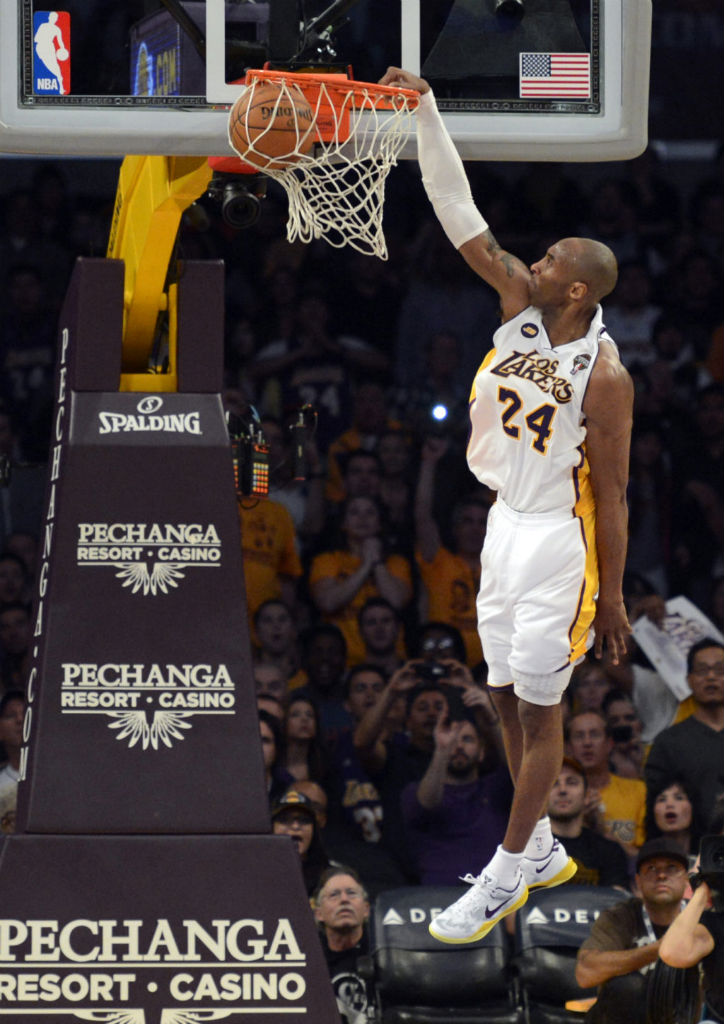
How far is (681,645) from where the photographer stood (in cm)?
1084

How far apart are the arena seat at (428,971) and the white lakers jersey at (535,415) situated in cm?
373

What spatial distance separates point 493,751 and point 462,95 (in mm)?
4671

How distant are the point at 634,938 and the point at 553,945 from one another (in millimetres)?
592

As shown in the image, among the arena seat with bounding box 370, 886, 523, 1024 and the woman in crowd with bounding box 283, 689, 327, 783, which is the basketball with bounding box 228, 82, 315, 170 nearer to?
the arena seat with bounding box 370, 886, 523, 1024

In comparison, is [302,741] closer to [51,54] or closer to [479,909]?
[479,909]

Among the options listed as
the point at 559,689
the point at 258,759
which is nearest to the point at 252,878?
the point at 258,759

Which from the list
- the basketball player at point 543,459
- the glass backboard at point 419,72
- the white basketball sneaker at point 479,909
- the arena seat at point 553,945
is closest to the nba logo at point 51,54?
the glass backboard at point 419,72

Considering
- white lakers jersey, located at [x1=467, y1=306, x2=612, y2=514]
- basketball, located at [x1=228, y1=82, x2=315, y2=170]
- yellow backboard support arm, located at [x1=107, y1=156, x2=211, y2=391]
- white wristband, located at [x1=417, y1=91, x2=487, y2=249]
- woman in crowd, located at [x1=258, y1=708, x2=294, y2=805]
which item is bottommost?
woman in crowd, located at [x1=258, y1=708, x2=294, y2=805]

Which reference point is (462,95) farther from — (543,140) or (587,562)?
(587,562)

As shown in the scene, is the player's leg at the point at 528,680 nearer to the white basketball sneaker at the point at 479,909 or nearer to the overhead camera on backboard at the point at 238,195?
the white basketball sneaker at the point at 479,909

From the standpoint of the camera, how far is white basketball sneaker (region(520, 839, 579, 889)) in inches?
240

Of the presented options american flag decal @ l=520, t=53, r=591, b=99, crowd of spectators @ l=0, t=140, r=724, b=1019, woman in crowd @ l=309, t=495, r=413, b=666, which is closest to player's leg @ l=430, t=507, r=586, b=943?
american flag decal @ l=520, t=53, r=591, b=99

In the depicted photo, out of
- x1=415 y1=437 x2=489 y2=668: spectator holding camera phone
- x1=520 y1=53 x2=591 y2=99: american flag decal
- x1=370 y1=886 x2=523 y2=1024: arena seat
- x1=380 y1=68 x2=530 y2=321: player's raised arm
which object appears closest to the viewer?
x1=380 y1=68 x2=530 y2=321: player's raised arm

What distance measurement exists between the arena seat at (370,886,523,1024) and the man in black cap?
0.52 meters
